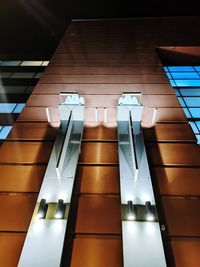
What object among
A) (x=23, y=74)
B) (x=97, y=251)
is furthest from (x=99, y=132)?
(x=23, y=74)

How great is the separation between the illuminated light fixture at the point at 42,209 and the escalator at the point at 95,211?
1.12 feet

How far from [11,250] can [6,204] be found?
2.01 feet

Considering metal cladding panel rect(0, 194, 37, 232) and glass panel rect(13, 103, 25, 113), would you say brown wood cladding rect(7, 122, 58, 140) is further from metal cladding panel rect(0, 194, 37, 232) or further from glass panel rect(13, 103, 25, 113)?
glass panel rect(13, 103, 25, 113)

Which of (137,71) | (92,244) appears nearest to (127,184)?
(92,244)

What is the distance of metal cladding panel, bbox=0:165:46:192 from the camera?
261 centimetres

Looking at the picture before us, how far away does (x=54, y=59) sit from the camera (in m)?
6.52

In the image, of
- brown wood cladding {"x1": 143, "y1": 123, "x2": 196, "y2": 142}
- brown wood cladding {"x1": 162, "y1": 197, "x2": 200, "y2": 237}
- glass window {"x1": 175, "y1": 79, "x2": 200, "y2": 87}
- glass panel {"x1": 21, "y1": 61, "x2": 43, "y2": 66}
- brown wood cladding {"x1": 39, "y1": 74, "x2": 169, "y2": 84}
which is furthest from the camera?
glass panel {"x1": 21, "y1": 61, "x2": 43, "y2": 66}

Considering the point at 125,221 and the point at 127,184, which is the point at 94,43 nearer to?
the point at 127,184

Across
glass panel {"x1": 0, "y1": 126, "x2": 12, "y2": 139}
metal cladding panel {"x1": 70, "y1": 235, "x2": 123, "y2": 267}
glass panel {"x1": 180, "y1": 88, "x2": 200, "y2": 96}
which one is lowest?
metal cladding panel {"x1": 70, "y1": 235, "x2": 123, "y2": 267}

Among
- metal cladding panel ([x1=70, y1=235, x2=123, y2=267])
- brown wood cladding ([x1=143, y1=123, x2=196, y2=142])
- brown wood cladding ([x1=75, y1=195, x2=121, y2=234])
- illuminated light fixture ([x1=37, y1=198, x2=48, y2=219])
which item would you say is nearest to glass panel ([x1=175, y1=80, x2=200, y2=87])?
brown wood cladding ([x1=143, y1=123, x2=196, y2=142])

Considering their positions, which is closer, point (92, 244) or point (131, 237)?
point (131, 237)

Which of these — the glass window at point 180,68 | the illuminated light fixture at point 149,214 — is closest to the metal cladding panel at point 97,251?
the illuminated light fixture at point 149,214

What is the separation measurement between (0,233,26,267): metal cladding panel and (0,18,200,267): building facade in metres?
0.01

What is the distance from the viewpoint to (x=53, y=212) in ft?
6.73
